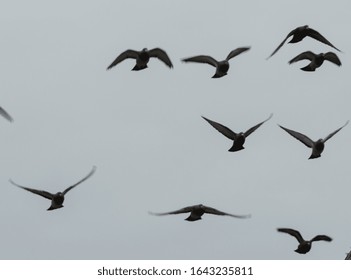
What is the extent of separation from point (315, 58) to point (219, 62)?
19.2 feet

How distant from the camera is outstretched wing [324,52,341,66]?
79.8m

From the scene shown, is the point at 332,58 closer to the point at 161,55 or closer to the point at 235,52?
the point at 235,52

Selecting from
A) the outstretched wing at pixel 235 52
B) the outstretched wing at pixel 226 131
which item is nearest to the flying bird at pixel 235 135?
the outstretched wing at pixel 226 131

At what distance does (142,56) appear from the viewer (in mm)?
76000

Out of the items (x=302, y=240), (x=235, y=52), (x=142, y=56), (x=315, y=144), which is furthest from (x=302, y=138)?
(x=142, y=56)

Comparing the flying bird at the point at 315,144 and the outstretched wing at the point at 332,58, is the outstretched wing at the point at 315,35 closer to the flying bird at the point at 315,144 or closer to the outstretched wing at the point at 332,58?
the outstretched wing at the point at 332,58

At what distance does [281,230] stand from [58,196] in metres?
10.7

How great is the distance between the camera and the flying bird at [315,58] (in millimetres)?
79369

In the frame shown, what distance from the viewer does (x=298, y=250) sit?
258ft

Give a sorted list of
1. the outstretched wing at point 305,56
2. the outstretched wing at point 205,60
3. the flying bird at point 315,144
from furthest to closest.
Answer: the outstretched wing at point 305,56
the flying bird at point 315,144
the outstretched wing at point 205,60

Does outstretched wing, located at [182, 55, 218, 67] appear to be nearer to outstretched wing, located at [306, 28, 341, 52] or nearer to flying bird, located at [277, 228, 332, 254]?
outstretched wing, located at [306, 28, 341, 52]

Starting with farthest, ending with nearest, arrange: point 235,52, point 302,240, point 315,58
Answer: point 315,58 → point 302,240 → point 235,52

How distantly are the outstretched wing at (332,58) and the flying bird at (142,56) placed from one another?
27.0 feet
